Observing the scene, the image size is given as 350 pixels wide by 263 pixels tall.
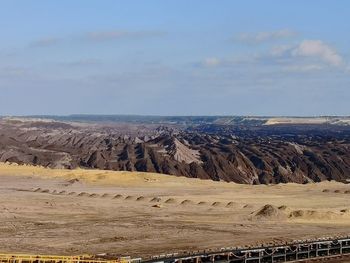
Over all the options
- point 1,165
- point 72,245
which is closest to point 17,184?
point 1,165

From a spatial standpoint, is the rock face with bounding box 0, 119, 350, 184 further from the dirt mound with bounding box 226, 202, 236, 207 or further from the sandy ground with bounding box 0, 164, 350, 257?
the dirt mound with bounding box 226, 202, 236, 207

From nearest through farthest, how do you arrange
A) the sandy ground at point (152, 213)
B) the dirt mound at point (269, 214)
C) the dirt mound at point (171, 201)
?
1. the sandy ground at point (152, 213)
2. the dirt mound at point (269, 214)
3. the dirt mound at point (171, 201)

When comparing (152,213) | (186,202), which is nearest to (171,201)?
(186,202)

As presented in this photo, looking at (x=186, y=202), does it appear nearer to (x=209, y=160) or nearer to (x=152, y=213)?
(x=152, y=213)

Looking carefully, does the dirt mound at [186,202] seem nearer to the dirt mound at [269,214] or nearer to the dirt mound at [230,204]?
the dirt mound at [230,204]

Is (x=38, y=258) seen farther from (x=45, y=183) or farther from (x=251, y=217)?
(x=45, y=183)

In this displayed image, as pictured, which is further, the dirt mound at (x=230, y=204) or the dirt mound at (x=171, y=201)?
the dirt mound at (x=171, y=201)

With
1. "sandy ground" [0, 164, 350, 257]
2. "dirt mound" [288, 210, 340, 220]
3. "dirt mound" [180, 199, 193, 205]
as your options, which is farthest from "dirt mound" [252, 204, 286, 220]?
"dirt mound" [180, 199, 193, 205]

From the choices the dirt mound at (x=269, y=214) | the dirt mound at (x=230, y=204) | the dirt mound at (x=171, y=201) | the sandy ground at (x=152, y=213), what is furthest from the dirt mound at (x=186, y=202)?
the dirt mound at (x=269, y=214)

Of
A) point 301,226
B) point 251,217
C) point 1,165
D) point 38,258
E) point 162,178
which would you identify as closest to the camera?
point 38,258
